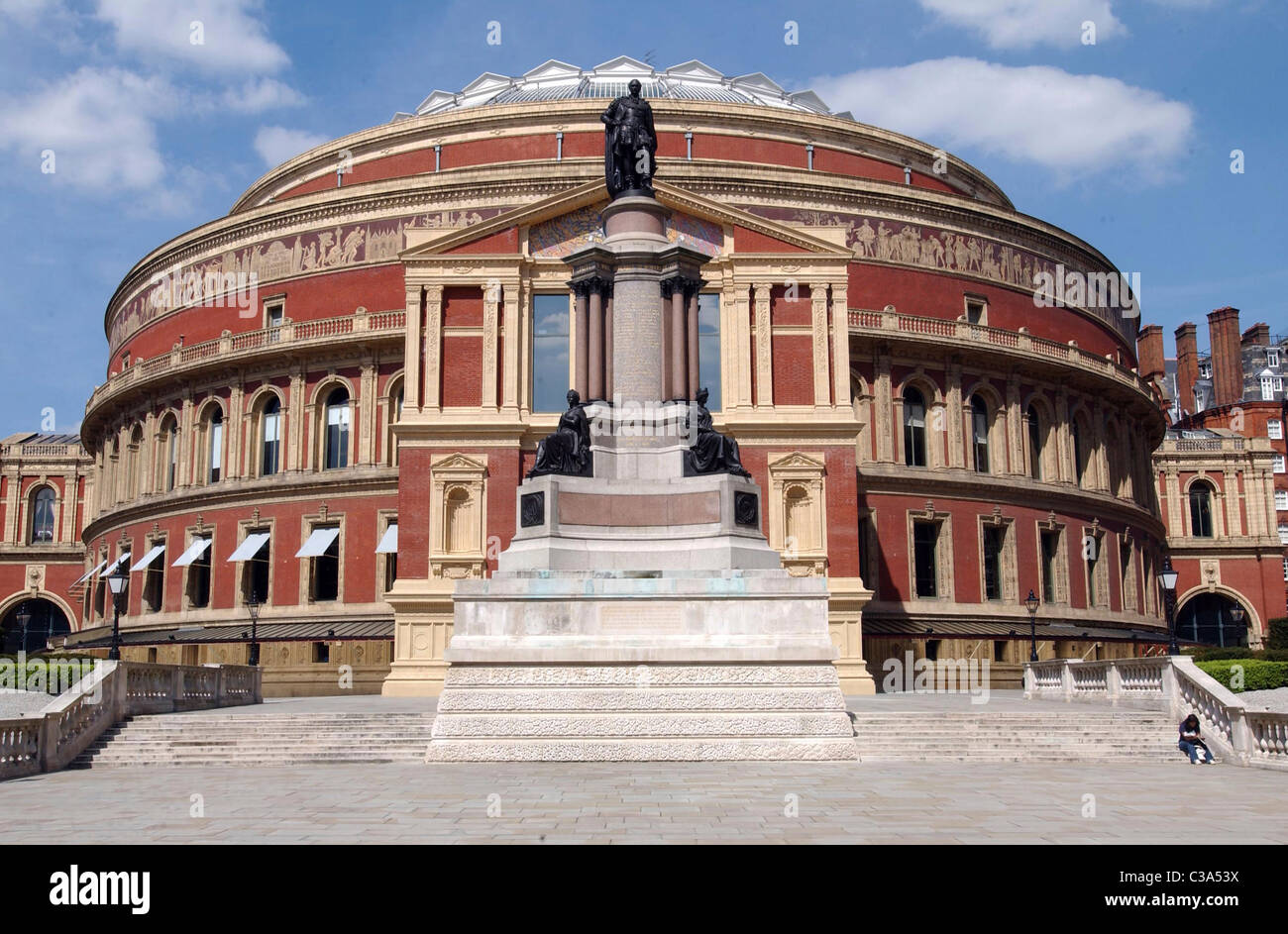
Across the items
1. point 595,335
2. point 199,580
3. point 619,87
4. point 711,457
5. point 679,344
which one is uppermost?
point 619,87

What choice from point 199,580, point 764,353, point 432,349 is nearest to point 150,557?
point 199,580

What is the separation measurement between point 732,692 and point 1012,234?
1553 inches

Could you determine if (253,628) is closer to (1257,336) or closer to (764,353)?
(764,353)

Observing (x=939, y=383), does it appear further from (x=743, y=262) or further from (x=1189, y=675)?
(x=1189, y=675)

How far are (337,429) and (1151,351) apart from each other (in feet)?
192

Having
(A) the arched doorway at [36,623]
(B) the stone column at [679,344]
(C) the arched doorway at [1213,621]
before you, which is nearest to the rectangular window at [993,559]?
(C) the arched doorway at [1213,621]

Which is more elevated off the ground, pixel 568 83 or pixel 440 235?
pixel 568 83

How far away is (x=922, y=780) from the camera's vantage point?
58.7 ft

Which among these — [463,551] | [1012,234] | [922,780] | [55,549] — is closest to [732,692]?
[922,780]

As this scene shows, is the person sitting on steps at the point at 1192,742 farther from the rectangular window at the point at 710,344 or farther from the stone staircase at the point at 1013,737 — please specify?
the rectangular window at the point at 710,344

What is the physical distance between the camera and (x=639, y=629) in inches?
869

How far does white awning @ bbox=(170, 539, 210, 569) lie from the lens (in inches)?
2035

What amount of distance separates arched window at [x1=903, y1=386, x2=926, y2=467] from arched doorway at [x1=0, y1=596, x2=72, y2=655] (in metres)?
49.5

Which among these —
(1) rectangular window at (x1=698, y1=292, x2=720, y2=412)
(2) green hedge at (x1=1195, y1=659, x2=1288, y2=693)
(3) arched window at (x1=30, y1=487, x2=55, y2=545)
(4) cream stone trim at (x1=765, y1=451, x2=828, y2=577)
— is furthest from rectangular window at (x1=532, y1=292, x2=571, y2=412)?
(3) arched window at (x1=30, y1=487, x2=55, y2=545)
